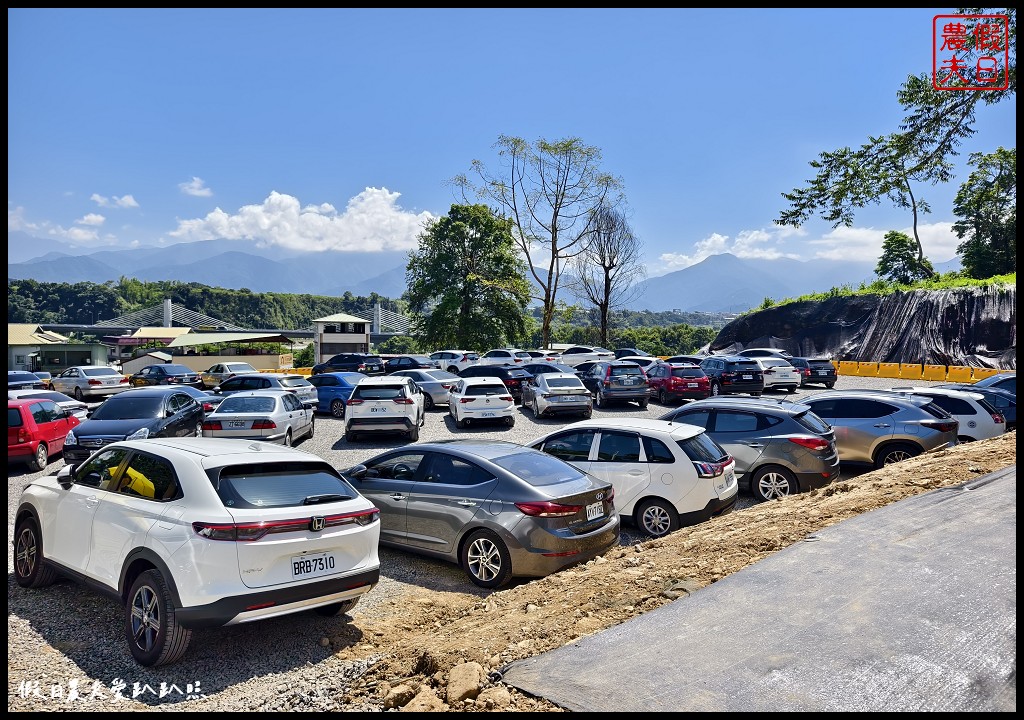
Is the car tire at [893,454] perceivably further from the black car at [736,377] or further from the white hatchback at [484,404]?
the black car at [736,377]

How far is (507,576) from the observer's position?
267 inches

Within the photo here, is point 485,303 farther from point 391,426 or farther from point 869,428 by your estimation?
point 869,428

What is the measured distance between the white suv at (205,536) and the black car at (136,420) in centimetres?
715

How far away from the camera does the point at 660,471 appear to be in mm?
8727

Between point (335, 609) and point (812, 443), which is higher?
point (812, 443)

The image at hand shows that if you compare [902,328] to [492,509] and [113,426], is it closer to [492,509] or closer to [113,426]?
[492,509]

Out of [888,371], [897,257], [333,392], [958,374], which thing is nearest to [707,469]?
[333,392]

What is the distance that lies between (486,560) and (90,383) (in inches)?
1094

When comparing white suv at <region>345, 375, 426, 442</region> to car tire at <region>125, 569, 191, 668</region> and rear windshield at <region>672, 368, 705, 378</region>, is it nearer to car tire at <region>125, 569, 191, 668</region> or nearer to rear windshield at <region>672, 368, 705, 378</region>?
rear windshield at <region>672, 368, 705, 378</region>

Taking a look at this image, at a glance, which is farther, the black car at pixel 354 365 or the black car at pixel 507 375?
the black car at pixel 354 365

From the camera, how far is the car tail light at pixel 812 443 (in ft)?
33.1

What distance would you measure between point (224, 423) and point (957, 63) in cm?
1875

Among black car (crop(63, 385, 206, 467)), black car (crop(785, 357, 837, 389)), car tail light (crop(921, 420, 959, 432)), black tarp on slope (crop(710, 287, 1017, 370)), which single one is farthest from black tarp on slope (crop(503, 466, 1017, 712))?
black tarp on slope (crop(710, 287, 1017, 370))

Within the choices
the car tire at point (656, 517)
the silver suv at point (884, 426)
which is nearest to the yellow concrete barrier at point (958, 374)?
the silver suv at point (884, 426)
